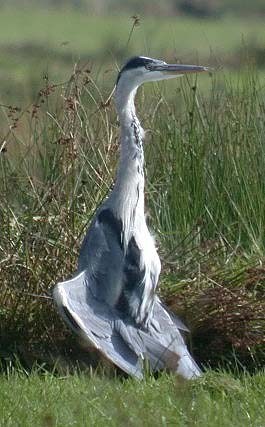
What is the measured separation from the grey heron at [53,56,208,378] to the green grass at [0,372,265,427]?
0.25 m

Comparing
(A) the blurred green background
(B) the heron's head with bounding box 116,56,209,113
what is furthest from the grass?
(A) the blurred green background

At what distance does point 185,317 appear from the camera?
299 inches

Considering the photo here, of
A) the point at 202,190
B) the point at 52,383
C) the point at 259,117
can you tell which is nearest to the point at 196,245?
the point at 202,190

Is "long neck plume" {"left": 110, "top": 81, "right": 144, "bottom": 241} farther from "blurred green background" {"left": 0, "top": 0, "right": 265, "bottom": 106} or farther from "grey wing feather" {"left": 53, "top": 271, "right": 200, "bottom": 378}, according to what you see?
"blurred green background" {"left": 0, "top": 0, "right": 265, "bottom": 106}

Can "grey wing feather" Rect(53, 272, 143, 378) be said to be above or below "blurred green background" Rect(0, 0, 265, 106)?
above

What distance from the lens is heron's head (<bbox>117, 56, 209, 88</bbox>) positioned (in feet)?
24.5

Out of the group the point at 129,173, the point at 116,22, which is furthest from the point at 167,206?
the point at 116,22

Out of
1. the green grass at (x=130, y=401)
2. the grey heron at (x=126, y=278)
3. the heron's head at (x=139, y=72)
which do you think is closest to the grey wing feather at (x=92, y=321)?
the grey heron at (x=126, y=278)

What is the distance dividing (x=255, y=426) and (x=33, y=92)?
487 centimetres

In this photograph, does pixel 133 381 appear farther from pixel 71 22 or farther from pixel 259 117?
pixel 71 22

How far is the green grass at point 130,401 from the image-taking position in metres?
5.86

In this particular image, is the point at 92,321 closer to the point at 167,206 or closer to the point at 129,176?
the point at 129,176

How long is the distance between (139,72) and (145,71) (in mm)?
36

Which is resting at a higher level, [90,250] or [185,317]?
[90,250]
